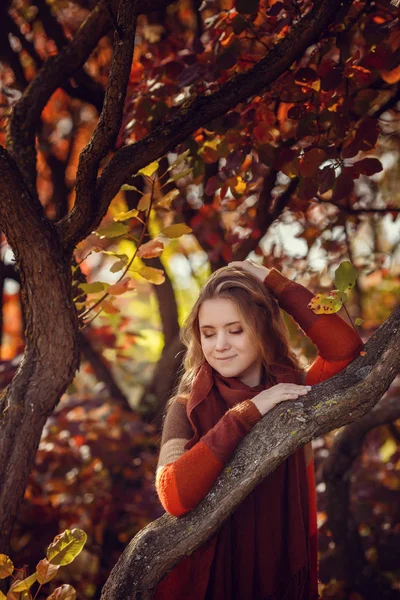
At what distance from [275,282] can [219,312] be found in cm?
23

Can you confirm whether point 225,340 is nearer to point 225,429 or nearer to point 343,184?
point 225,429

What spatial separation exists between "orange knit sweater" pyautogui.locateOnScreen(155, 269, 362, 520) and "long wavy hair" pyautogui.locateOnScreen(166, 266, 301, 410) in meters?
0.06

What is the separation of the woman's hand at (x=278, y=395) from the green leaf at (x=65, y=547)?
0.52m

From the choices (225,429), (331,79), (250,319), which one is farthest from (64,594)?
(331,79)

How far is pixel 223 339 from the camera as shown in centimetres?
169

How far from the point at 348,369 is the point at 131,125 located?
1.20 meters

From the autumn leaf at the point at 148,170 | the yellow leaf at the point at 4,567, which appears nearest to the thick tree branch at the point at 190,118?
the autumn leaf at the point at 148,170

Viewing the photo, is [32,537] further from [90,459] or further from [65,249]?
[65,249]

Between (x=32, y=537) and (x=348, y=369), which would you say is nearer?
(x=348, y=369)

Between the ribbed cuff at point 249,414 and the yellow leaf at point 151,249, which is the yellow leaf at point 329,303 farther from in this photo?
the yellow leaf at point 151,249

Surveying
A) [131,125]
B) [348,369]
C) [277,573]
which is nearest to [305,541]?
[277,573]

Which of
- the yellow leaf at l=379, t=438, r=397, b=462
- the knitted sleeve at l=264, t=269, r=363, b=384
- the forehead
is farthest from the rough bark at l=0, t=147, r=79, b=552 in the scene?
the yellow leaf at l=379, t=438, r=397, b=462

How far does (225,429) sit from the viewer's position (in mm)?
1432

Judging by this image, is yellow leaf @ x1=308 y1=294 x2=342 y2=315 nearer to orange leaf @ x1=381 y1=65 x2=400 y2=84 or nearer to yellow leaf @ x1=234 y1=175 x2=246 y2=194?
yellow leaf @ x1=234 y1=175 x2=246 y2=194
